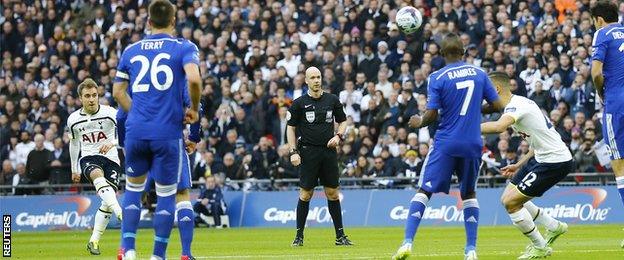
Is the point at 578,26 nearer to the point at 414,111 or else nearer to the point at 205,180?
the point at 414,111

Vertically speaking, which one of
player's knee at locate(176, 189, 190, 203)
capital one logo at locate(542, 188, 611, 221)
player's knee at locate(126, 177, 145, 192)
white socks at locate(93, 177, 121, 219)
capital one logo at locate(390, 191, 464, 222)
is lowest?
capital one logo at locate(390, 191, 464, 222)

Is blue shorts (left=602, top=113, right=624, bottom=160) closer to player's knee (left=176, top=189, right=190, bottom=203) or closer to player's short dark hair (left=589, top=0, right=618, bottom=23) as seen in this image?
player's short dark hair (left=589, top=0, right=618, bottom=23)

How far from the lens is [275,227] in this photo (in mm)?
29188

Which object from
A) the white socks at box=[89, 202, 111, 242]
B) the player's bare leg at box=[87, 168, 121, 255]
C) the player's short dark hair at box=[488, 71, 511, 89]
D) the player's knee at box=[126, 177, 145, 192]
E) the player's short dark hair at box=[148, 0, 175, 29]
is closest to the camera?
the player's short dark hair at box=[148, 0, 175, 29]

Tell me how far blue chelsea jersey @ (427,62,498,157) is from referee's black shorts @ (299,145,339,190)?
6.23 metres

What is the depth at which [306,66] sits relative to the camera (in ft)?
106

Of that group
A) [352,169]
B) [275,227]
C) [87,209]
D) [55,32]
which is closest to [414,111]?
[352,169]

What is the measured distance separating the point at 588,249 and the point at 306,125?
5463mm

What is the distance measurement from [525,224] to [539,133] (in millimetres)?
1244

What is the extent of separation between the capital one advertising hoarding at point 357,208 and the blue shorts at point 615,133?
10.6 m

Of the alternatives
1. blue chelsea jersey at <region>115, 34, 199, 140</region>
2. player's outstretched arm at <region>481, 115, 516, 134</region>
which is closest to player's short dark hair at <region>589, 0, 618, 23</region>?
player's outstretched arm at <region>481, 115, 516, 134</region>

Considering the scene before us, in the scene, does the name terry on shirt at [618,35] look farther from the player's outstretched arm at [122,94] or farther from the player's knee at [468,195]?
the player's outstretched arm at [122,94]

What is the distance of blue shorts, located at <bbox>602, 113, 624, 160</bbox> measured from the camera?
15961mm

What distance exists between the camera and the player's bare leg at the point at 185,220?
543 inches
